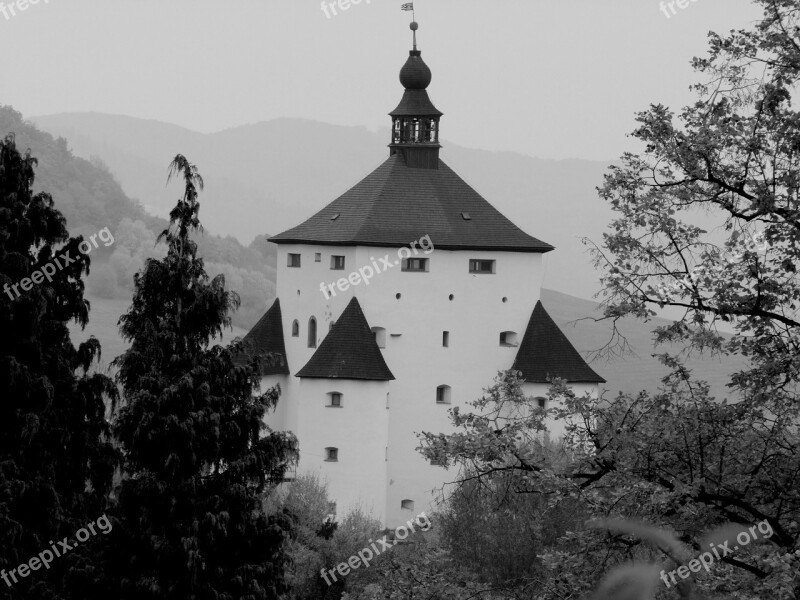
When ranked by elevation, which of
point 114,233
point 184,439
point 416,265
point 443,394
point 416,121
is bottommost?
point 184,439

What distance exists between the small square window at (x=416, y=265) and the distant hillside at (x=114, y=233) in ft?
196

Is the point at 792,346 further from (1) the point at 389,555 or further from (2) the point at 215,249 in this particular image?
(2) the point at 215,249

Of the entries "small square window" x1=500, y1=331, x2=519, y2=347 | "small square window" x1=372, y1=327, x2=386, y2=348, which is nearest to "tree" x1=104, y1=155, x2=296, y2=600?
"small square window" x1=372, y1=327, x2=386, y2=348

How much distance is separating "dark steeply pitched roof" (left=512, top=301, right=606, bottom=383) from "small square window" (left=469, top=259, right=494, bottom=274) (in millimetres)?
2347

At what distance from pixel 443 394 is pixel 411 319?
3122 mm

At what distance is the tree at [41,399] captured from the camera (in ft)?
85.5

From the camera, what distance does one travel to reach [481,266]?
59.8m

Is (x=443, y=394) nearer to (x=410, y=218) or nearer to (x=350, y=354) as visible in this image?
(x=350, y=354)

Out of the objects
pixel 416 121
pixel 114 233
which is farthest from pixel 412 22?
pixel 114 233

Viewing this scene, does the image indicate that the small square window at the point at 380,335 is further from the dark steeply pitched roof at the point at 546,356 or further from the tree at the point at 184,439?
the tree at the point at 184,439

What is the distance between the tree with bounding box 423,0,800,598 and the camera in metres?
16.1

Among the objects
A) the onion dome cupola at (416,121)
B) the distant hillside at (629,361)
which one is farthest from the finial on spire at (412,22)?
the distant hillside at (629,361)

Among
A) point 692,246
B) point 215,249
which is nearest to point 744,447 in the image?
point 692,246

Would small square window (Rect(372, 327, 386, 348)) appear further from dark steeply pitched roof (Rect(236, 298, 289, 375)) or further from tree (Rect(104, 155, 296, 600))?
tree (Rect(104, 155, 296, 600))
